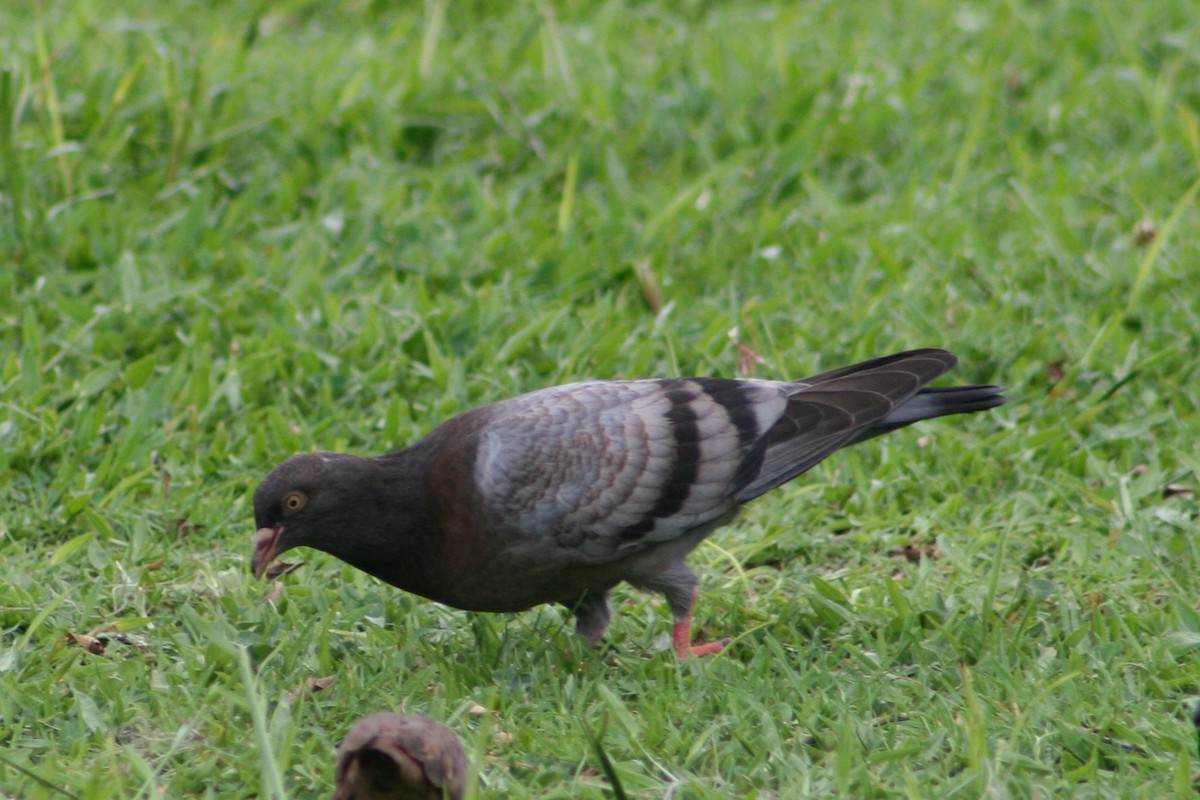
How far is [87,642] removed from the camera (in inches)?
165

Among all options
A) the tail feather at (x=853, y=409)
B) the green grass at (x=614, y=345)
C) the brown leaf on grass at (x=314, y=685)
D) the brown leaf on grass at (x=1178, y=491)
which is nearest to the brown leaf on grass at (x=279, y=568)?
the green grass at (x=614, y=345)

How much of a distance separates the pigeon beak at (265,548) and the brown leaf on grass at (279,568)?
0.20 feet

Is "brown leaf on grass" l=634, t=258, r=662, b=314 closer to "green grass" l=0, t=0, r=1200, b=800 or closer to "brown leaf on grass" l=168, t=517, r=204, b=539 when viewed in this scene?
"green grass" l=0, t=0, r=1200, b=800

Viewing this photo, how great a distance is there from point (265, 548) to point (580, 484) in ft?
2.83

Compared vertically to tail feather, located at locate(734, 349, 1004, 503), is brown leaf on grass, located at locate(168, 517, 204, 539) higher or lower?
lower

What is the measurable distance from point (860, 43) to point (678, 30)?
1.00 m

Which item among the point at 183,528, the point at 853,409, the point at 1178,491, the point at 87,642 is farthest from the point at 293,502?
the point at 1178,491

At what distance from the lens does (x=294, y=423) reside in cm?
548

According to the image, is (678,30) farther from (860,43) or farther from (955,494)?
(955,494)

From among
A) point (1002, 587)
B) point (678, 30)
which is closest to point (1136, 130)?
point (678, 30)

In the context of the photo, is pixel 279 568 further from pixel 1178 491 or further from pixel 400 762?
pixel 1178 491

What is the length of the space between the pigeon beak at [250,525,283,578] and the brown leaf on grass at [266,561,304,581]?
0.20ft

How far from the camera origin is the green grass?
3789 mm

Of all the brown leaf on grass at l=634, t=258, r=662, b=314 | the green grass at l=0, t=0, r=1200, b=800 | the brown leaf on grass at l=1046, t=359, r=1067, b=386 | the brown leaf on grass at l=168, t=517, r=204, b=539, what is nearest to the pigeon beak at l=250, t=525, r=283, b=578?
the green grass at l=0, t=0, r=1200, b=800
